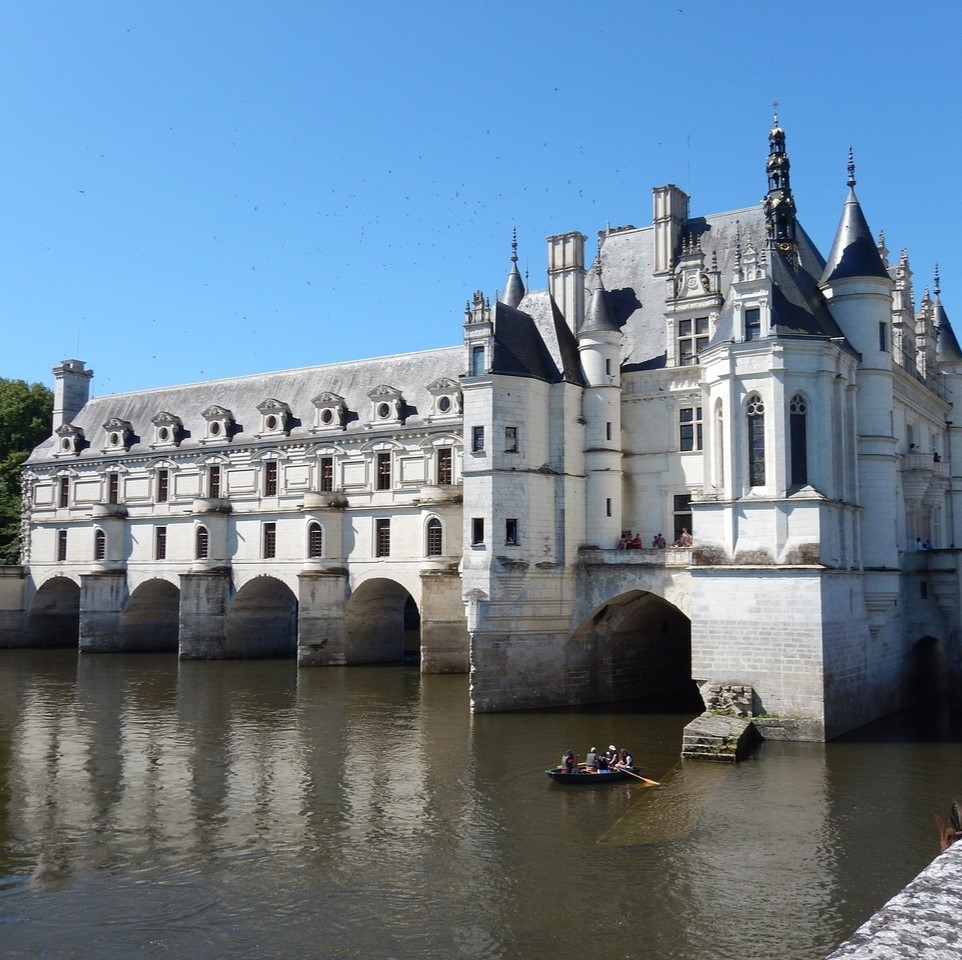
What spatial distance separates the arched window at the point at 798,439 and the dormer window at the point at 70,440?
4297cm

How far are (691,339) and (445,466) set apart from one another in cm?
1375

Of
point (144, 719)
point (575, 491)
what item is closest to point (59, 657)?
point (144, 719)

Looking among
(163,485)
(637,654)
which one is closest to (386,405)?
(163,485)

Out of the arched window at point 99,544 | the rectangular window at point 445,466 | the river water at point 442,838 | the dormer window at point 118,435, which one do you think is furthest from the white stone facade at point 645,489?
the dormer window at point 118,435

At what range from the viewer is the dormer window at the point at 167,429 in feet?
173

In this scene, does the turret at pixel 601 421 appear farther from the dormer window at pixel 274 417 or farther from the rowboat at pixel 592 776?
the dormer window at pixel 274 417

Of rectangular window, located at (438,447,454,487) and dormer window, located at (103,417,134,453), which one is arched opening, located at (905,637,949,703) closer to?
rectangular window, located at (438,447,454,487)

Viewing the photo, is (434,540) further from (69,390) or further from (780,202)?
(69,390)

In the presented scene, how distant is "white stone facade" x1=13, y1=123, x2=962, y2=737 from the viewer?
27703mm

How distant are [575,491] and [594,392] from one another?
3.48 metres

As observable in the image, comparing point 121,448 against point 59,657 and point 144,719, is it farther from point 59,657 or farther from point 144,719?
point 144,719

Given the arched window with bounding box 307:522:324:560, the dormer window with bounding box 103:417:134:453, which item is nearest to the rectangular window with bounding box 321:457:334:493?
the arched window with bounding box 307:522:324:560

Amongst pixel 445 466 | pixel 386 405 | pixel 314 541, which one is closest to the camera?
pixel 445 466

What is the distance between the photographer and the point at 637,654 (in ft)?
116
